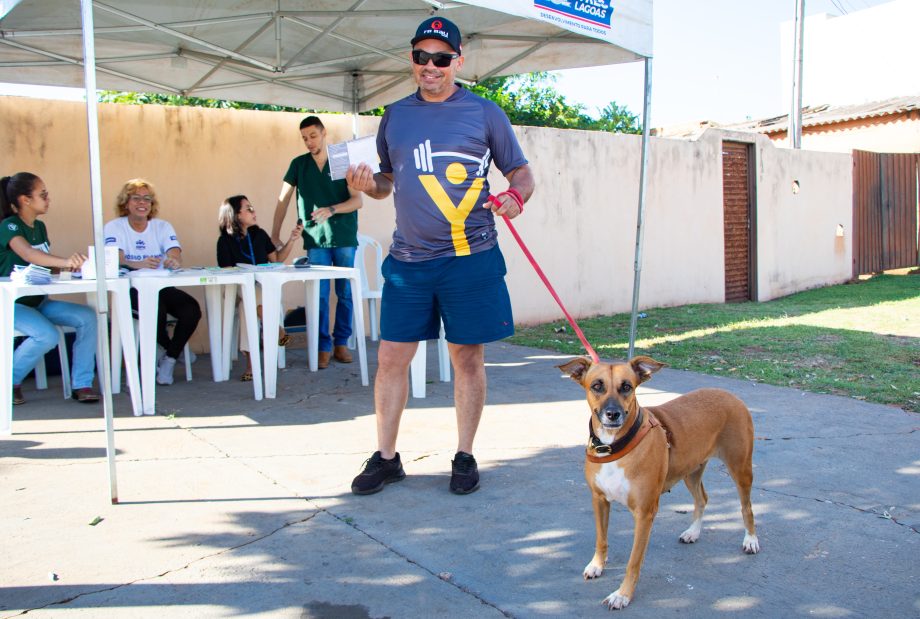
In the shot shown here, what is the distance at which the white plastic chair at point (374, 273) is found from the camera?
736 cm

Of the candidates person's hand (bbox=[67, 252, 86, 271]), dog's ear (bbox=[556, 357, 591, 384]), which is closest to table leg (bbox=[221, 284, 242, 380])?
person's hand (bbox=[67, 252, 86, 271])

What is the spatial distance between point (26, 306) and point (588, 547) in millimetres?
4244

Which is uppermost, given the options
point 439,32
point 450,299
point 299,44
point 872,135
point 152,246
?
point 872,135

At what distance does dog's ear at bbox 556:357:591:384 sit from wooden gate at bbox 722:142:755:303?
32.4 ft

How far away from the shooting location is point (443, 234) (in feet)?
12.1

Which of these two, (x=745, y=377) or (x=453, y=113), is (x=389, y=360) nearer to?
(x=453, y=113)

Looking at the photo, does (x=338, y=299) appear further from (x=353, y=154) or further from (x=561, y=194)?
(x=561, y=194)

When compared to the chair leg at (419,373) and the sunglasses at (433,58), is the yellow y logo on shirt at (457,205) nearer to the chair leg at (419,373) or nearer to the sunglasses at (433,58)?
the sunglasses at (433,58)

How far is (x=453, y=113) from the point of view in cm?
370

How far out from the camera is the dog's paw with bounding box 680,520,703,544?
3.19 metres

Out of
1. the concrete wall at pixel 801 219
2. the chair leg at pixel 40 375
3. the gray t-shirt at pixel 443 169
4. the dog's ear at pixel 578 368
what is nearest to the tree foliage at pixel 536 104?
the concrete wall at pixel 801 219

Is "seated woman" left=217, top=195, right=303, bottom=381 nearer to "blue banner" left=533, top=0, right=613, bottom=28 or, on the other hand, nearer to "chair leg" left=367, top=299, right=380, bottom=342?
"chair leg" left=367, top=299, right=380, bottom=342

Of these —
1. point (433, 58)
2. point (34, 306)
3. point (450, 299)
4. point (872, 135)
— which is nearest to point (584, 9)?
point (433, 58)

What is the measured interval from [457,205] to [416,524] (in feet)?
4.76
